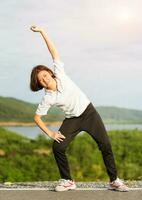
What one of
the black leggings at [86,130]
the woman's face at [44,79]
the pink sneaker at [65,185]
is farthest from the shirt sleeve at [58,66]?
the pink sneaker at [65,185]

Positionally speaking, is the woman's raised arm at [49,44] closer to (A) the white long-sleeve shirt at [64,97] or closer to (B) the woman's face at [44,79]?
(A) the white long-sleeve shirt at [64,97]

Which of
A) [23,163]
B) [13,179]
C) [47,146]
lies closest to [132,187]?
[13,179]

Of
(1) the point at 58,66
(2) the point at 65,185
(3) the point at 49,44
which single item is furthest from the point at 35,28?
(2) the point at 65,185

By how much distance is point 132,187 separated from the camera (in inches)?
305

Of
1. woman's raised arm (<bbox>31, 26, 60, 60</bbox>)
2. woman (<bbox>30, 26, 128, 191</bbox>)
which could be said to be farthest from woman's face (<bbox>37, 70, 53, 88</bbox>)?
woman's raised arm (<bbox>31, 26, 60, 60</bbox>)

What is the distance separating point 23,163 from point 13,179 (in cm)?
120

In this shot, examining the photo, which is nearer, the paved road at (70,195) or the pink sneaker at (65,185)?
the paved road at (70,195)

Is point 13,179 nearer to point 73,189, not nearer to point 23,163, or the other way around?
point 23,163

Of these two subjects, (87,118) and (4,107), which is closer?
(87,118)

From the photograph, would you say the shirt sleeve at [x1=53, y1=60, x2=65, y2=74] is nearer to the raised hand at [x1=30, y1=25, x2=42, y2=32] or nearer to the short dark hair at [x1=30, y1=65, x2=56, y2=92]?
the short dark hair at [x1=30, y1=65, x2=56, y2=92]

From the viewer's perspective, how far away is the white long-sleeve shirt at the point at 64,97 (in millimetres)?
7152

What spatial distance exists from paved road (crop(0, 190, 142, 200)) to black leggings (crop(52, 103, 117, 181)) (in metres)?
0.31

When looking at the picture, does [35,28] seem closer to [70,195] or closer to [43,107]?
[43,107]

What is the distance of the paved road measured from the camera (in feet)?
23.3
